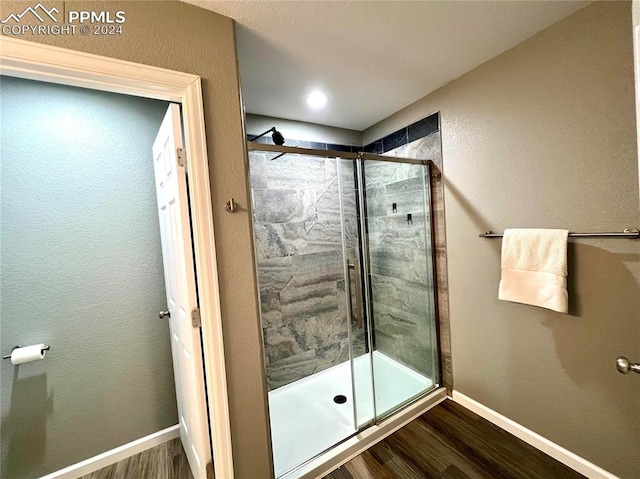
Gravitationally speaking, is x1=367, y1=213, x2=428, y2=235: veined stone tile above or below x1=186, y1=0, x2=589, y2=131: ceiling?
below

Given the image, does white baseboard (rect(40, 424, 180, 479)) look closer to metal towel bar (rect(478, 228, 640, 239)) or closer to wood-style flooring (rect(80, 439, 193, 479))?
wood-style flooring (rect(80, 439, 193, 479))

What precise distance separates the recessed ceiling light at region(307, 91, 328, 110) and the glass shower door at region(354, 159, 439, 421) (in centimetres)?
65

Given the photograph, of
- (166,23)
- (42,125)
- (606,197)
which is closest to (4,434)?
(42,125)

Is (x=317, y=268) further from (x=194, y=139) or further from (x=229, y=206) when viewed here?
(x=194, y=139)

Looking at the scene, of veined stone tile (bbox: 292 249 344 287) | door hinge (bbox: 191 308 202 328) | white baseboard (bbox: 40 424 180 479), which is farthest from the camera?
veined stone tile (bbox: 292 249 344 287)

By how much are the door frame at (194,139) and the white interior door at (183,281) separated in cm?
5

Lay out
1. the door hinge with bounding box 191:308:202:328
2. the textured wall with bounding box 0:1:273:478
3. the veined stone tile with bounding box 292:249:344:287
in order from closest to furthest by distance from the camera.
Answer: the textured wall with bounding box 0:1:273:478
the door hinge with bounding box 191:308:202:328
the veined stone tile with bounding box 292:249:344:287

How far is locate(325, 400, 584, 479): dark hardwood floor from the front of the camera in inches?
56.3

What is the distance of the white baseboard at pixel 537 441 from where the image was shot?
135cm

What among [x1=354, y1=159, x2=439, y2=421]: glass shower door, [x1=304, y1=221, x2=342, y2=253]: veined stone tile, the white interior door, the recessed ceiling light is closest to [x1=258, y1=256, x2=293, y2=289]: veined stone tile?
[x1=304, y1=221, x2=342, y2=253]: veined stone tile

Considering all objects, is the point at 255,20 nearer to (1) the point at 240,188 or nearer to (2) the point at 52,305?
(1) the point at 240,188

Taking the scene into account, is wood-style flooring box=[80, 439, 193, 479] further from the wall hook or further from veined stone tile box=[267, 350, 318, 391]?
the wall hook

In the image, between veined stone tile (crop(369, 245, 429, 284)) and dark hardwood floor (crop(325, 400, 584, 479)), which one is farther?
veined stone tile (crop(369, 245, 429, 284))

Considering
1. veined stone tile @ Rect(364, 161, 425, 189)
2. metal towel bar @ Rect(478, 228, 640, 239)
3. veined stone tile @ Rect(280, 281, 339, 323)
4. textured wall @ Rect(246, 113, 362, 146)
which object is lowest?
veined stone tile @ Rect(280, 281, 339, 323)
